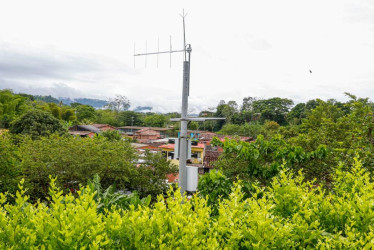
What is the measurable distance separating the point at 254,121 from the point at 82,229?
54069 millimetres

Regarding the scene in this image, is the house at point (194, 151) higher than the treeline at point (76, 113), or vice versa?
the treeline at point (76, 113)

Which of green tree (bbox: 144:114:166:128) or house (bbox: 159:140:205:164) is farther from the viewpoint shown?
green tree (bbox: 144:114:166:128)

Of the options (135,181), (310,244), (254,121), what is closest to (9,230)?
(310,244)

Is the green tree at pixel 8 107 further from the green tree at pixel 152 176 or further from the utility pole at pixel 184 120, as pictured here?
the utility pole at pixel 184 120

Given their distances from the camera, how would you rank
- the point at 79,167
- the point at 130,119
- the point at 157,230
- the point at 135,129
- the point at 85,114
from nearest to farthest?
the point at 157,230 → the point at 79,167 → the point at 135,129 → the point at 85,114 → the point at 130,119

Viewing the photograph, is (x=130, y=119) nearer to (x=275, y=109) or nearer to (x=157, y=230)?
(x=275, y=109)

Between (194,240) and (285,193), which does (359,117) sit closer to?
(285,193)

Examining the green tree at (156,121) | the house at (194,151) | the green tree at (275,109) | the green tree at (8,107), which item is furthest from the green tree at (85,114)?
the green tree at (275,109)

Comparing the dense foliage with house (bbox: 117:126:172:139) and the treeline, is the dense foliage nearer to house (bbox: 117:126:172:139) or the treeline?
the treeline

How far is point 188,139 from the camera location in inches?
181

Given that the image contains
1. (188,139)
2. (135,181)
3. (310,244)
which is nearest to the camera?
(310,244)

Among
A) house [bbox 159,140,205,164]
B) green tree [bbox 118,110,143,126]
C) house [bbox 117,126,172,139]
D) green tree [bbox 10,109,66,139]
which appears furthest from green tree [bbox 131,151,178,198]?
green tree [bbox 118,110,143,126]

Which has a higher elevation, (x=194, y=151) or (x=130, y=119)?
(x=130, y=119)

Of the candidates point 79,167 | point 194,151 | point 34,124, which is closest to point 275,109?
point 194,151
